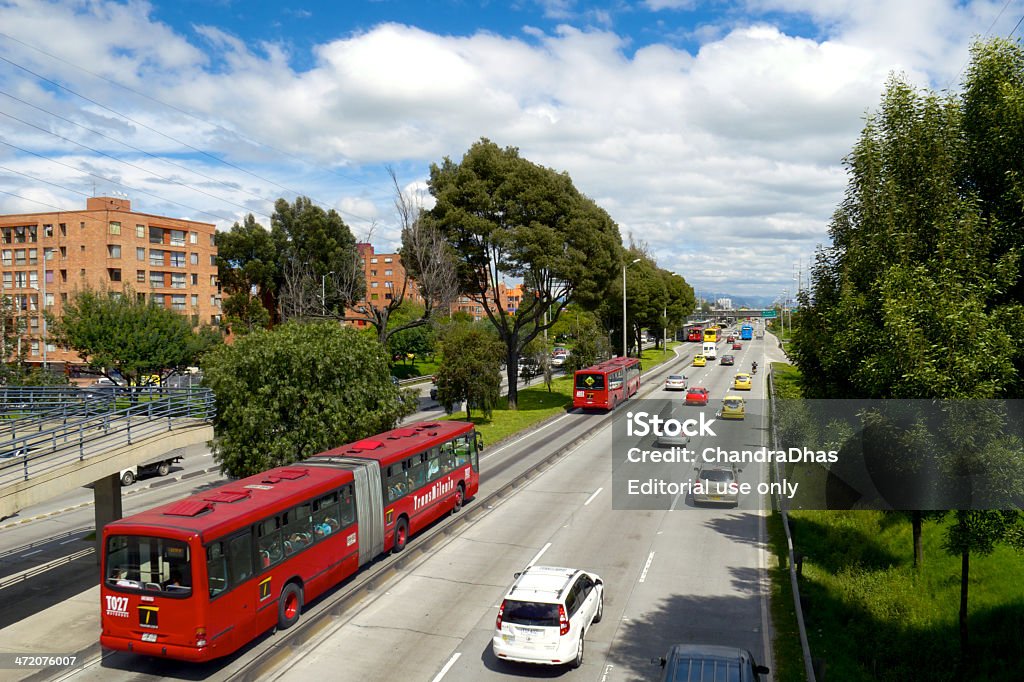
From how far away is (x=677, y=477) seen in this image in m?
32.0

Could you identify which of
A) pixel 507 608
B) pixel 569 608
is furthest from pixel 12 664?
pixel 569 608

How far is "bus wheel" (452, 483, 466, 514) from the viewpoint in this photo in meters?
26.3

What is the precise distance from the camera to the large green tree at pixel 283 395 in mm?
23188

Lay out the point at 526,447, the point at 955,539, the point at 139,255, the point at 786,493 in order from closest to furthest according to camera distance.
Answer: the point at 955,539, the point at 786,493, the point at 526,447, the point at 139,255

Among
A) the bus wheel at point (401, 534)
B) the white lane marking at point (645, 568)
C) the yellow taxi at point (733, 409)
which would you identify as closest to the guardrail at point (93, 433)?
the bus wheel at point (401, 534)

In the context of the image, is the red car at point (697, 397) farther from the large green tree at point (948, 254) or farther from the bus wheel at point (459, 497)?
the large green tree at point (948, 254)

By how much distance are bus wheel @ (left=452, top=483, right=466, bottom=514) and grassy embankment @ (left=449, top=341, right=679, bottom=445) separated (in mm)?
13502

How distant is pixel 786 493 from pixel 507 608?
18660 mm

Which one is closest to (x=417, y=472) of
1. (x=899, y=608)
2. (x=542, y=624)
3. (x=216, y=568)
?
(x=216, y=568)

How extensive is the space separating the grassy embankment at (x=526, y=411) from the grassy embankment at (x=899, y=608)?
858 inches

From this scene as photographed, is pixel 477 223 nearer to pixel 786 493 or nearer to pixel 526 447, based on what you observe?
pixel 526 447

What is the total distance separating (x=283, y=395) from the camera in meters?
23.4

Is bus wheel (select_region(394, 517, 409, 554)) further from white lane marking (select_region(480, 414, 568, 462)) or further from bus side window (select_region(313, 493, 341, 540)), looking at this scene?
white lane marking (select_region(480, 414, 568, 462))

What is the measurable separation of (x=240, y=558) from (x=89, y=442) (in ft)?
22.5
